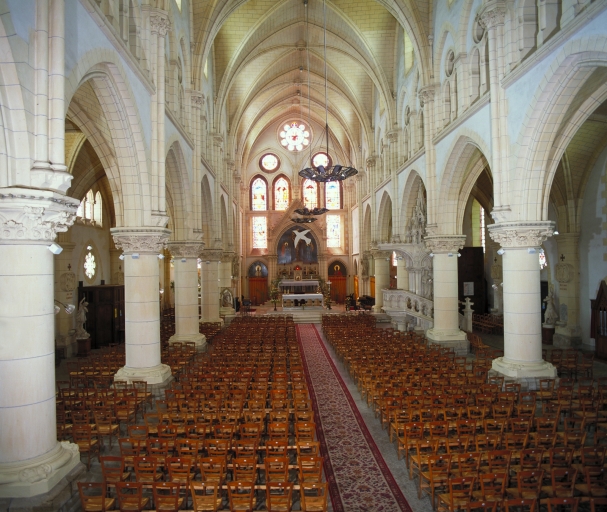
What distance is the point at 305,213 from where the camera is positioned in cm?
3378

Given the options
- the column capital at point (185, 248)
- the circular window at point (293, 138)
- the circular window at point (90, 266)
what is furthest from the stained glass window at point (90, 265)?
the circular window at point (293, 138)

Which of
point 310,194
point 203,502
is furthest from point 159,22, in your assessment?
point 310,194

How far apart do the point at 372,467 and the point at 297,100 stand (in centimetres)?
4137

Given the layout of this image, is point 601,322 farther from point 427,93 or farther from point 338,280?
point 338,280

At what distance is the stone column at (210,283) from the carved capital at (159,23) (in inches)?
520

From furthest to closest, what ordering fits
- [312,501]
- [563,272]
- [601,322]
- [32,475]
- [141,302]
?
[563,272] → [601,322] → [141,302] → [32,475] → [312,501]

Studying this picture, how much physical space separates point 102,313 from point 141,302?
12161 mm

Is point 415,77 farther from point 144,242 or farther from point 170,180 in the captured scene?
point 144,242

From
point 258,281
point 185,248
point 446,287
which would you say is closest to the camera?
point 185,248

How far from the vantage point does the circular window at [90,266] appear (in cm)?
2548

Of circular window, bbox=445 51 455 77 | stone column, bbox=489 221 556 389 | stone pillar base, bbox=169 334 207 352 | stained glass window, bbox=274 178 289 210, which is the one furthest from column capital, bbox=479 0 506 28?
stained glass window, bbox=274 178 289 210

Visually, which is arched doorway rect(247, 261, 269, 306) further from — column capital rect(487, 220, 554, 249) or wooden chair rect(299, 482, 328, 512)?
wooden chair rect(299, 482, 328, 512)

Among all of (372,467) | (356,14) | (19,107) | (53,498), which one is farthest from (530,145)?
(356,14)

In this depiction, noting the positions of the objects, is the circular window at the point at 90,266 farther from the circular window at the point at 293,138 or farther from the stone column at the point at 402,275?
the circular window at the point at 293,138
